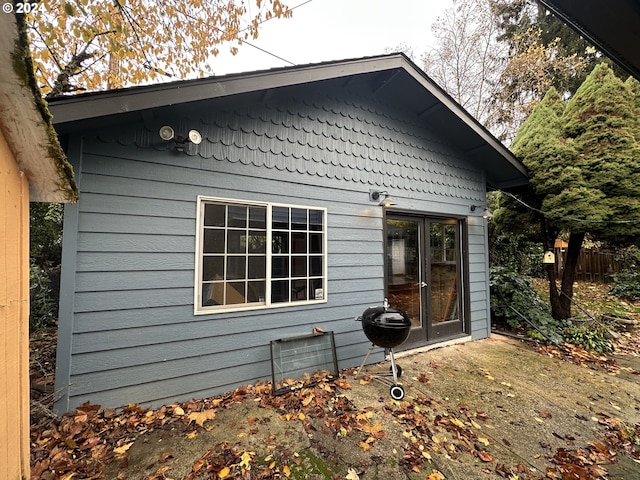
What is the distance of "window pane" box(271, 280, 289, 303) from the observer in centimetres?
333

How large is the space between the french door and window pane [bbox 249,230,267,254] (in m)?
1.99

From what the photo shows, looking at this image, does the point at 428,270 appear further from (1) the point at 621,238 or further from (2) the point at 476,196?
(1) the point at 621,238

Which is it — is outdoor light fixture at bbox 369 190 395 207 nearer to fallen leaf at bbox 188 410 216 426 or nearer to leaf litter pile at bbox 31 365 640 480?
leaf litter pile at bbox 31 365 640 480

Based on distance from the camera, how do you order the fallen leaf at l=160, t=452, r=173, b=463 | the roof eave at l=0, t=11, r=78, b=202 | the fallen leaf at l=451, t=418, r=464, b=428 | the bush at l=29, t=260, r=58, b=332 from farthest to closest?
the bush at l=29, t=260, r=58, b=332 < the fallen leaf at l=451, t=418, r=464, b=428 < the fallen leaf at l=160, t=452, r=173, b=463 < the roof eave at l=0, t=11, r=78, b=202

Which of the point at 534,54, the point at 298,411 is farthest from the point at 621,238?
the point at 534,54

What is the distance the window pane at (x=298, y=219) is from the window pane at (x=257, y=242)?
A: 41cm

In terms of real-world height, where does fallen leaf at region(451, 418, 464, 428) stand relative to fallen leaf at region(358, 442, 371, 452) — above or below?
below

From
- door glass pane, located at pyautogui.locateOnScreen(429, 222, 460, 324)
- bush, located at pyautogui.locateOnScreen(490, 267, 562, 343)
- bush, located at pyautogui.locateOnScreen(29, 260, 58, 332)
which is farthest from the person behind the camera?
bush, located at pyautogui.locateOnScreen(490, 267, 562, 343)

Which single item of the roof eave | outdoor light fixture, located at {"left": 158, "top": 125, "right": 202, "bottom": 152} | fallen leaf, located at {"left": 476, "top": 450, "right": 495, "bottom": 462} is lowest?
fallen leaf, located at {"left": 476, "top": 450, "right": 495, "bottom": 462}

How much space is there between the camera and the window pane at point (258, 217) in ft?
10.7

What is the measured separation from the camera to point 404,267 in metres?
4.48

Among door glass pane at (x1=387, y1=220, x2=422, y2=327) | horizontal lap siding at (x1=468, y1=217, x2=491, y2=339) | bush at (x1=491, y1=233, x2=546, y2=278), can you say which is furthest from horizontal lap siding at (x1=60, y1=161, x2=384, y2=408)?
bush at (x1=491, y1=233, x2=546, y2=278)

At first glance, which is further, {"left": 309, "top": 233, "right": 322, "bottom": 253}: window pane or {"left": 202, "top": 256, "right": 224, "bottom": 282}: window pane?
{"left": 309, "top": 233, "right": 322, "bottom": 253}: window pane

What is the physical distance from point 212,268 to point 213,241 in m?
0.30
